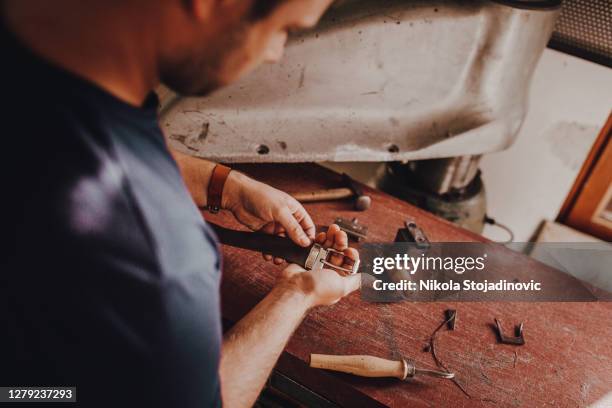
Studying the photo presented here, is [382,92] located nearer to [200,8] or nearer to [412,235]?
[412,235]

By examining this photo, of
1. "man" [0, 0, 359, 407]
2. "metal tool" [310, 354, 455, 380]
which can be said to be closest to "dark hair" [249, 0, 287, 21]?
"man" [0, 0, 359, 407]

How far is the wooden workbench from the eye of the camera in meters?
0.95

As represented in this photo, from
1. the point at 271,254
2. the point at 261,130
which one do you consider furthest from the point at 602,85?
the point at 271,254

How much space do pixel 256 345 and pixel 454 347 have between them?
48cm

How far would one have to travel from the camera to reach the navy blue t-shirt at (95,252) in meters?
0.49

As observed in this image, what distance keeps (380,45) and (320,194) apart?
18.3 inches

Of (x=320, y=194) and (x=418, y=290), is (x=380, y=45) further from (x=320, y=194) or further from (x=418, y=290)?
(x=418, y=290)

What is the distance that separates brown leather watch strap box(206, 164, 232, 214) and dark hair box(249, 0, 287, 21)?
706 millimetres

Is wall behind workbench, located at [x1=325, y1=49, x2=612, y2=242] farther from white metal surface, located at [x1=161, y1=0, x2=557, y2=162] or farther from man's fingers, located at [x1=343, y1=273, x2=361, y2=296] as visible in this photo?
man's fingers, located at [x1=343, y1=273, x2=361, y2=296]

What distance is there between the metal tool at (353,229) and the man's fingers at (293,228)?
0.17m

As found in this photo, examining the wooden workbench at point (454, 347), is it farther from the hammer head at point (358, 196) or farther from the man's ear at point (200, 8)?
the man's ear at point (200, 8)

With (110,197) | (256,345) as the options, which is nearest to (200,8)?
(110,197)

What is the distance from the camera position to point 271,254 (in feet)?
3.75

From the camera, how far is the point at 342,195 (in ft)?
4.66
